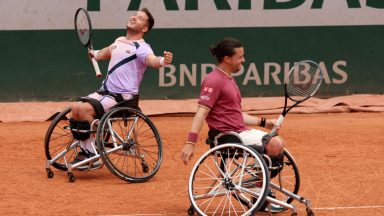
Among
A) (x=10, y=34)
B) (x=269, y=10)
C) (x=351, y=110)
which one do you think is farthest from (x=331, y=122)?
(x=10, y=34)

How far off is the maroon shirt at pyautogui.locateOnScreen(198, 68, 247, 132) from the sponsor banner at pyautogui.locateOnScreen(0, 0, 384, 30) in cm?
581

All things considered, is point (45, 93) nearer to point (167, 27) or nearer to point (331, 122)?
point (167, 27)

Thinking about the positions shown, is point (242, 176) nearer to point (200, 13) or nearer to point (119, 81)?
point (119, 81)

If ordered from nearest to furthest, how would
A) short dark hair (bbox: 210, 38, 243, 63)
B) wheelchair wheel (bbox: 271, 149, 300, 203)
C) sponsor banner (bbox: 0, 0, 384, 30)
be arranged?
1. short dark hair (bbox: 210, 38, 243, 63)
2. wheelchair wheel (bbox: 271, 149, 300, 203)
3. sponsor banner (bbox: 0, 0, 384, 30)

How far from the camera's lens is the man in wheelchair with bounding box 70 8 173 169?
9250mm

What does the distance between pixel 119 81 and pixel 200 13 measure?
4.23m

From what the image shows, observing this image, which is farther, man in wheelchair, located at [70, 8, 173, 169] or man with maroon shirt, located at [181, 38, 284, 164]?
man in wheelchair, located at [70, 8, 173, 169]

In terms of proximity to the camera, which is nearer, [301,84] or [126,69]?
[301,84]

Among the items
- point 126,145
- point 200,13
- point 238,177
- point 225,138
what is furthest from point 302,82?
point 200,13

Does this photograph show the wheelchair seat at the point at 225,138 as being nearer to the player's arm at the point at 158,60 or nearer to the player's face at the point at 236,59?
the player's face at the point at 236,59

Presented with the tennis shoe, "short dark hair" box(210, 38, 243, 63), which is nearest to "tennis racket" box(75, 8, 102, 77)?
the tennis shoe

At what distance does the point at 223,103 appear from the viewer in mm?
7688

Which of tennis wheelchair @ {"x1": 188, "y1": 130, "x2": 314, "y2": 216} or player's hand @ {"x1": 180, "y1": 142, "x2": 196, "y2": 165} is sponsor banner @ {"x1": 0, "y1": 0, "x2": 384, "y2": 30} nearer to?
tennis wheelchair @ {"x1": 188, "y1": 130, "x2": 314, "y2": 216}

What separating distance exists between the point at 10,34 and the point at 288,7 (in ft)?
11.5
